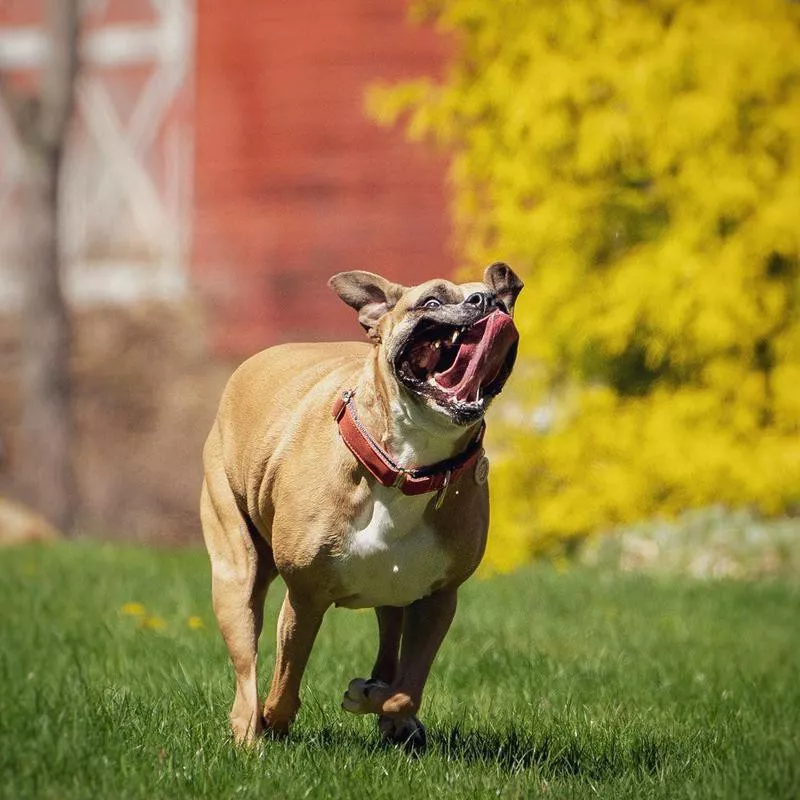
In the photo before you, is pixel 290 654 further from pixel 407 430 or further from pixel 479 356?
pixel 479 356

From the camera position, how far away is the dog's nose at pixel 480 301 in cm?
419

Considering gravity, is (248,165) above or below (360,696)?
above

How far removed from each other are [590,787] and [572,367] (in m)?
6.76

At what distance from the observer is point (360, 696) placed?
4535 mm

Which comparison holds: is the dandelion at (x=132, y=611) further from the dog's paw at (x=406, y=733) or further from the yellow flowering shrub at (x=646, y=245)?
the yellow flowering shrub at (x=646, y=245)

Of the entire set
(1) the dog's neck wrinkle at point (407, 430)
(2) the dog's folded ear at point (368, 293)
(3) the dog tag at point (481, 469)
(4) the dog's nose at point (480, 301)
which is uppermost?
(4) the dog's nose at point (480, 301)

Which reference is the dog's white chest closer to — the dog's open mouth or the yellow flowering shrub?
the dog's open mouth

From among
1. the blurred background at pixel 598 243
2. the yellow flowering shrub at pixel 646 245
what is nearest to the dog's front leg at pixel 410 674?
→ the blurred background at pixel 598 243

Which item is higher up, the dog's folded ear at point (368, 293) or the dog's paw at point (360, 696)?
the dog's folded ear at point (368, 293)

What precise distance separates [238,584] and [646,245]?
6.22 metres

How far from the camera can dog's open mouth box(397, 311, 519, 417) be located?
4.12m

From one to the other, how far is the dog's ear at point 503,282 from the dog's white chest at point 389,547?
0.68 meters

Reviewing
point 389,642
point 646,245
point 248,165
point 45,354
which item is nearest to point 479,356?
point 389,642

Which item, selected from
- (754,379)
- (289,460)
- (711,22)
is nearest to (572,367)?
Result: (754,379)
